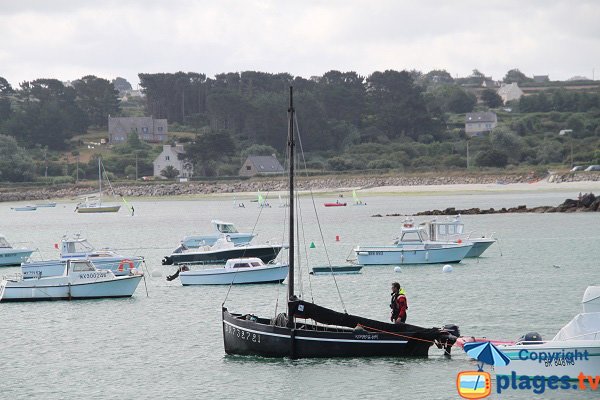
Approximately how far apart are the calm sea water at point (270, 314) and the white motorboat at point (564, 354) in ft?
3.20

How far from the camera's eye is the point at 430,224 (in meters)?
62.2

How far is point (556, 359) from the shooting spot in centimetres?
2766

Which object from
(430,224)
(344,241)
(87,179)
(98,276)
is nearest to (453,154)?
(87,179)

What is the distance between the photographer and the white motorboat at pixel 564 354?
1082 inches

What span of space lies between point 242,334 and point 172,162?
514ft

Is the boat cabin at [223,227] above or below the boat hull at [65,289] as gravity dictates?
above

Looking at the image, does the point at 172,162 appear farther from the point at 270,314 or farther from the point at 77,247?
the point at 270,314

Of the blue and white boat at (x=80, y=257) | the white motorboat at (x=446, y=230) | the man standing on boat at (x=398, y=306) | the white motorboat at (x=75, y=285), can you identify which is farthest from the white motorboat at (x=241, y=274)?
the man standing on boat at (x=398, y=306)

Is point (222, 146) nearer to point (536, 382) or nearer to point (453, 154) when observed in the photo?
point (453, 154)

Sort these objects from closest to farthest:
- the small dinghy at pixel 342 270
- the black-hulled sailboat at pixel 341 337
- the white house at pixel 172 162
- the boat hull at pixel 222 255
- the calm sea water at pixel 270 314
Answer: the calm sea water at pixel 270 314 < the black-hulled sailboat at pixel 341 337 < the small dinghy at pixel 342 270 < the boat hull at pixel 222 255 < the white house at pixel 172 162

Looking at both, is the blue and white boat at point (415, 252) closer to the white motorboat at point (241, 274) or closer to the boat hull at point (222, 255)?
the boat hull at point (222, 255)

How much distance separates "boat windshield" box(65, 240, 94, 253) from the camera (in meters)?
59.2

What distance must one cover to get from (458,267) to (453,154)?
12787cm

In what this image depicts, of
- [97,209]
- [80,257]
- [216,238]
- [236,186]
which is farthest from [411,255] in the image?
[236,186]
